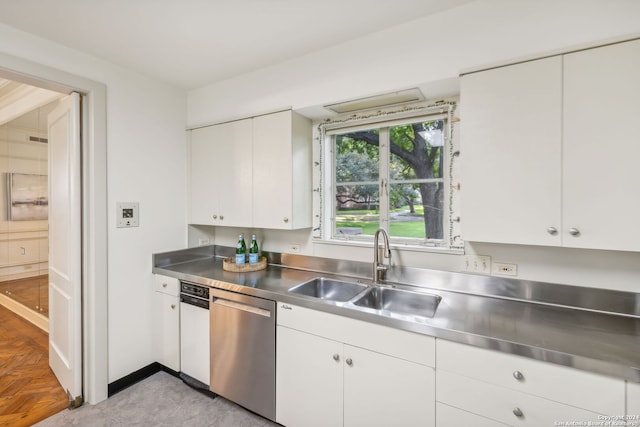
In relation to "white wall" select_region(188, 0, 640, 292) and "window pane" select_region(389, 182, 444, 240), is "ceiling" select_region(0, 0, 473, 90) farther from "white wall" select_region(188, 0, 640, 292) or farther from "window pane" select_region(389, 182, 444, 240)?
"window pane" select_region(389, 182, 444, 240)

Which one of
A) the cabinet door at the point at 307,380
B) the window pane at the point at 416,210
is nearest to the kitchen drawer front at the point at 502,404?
the cabinet door at the point at 307,380

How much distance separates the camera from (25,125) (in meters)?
3.68

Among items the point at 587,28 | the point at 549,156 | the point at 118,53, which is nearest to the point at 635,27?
the point at 587,28

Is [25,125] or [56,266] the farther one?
[25,125]

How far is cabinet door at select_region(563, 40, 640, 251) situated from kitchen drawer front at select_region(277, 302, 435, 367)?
0.81 m

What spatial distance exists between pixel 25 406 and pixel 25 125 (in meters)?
3.40

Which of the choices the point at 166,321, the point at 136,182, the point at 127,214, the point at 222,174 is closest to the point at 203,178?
the point at 222,174

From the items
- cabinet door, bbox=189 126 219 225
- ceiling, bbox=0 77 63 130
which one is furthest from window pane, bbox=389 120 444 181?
ceiling, bbox=0 77 63 130

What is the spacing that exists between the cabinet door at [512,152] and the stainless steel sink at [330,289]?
0.83 metres

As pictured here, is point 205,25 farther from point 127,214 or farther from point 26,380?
point 26,380

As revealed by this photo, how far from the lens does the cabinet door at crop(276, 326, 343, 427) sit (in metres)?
1.56

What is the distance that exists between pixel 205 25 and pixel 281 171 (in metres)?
0.98

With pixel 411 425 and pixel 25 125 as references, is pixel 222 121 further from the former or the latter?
pixel 25 125

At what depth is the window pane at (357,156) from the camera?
2.24 meters
